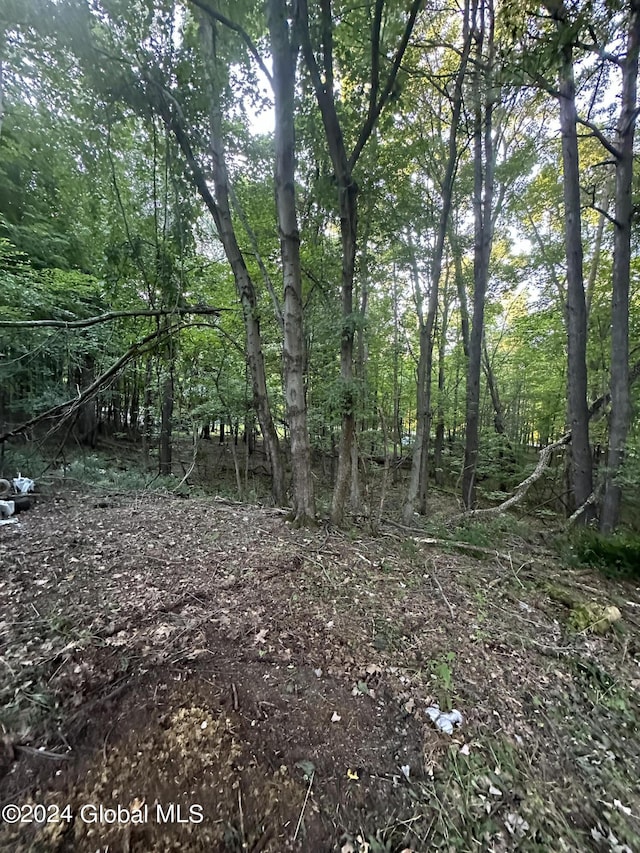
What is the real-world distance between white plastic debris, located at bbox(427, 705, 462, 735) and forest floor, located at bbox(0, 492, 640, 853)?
0.03m

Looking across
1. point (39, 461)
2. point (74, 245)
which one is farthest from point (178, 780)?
point (74, 245)

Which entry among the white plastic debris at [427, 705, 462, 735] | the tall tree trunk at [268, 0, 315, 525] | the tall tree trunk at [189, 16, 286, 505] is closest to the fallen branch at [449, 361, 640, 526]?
the tall tree trunk at [268, 0, 315, 525]

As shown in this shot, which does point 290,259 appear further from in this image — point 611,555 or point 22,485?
point 22,485

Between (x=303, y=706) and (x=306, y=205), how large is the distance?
5.95m

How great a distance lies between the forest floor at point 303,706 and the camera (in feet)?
3.84

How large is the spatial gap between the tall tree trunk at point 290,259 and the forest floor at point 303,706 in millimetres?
906

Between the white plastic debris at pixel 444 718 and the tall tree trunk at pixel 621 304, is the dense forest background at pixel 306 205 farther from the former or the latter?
the white plastic debris at pixel 444 718

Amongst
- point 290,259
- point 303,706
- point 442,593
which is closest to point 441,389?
point 290,259

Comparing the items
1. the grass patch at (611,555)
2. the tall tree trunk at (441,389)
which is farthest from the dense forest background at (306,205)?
the tall tree trunk at (441,389)

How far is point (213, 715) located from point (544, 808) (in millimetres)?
1309

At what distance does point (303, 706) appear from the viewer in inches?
63.2

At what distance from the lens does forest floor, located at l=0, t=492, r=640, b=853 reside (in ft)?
3.84

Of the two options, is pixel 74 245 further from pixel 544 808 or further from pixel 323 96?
pixel 544 808

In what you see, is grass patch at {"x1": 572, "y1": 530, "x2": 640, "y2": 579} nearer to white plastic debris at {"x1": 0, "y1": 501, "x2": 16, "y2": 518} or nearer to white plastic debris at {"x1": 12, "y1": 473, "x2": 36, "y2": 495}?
white plastic debris at {"x1": 0, "y1": 501, "x2": 16, "y2": 518}
